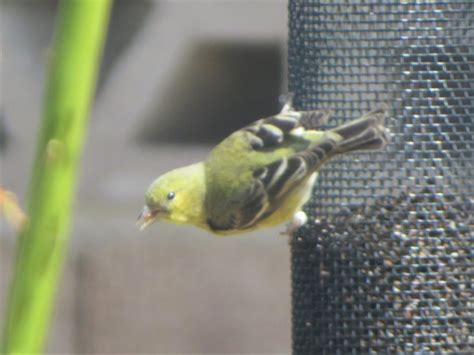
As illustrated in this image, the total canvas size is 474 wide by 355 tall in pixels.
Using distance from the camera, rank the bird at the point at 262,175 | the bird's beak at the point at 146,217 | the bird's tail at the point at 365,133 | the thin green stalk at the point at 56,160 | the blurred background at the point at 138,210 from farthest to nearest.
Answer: the blurred background at the point at 138,210 → the bird's beak at the point at 146,217 → the bird at the point at 262,175 → the bird's tail at the point at 365,133 → the thin green stalk at the point at 56,160

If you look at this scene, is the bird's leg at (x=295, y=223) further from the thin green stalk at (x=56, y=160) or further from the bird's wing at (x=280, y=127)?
the thin green stalk at (x=56, y=160)

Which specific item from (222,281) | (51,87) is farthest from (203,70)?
(51,87)

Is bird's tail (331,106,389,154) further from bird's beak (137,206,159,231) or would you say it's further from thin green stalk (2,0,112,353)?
thin green stalk (2,0,112,353)

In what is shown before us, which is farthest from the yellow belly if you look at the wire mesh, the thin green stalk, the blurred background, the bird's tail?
the thin green stalk

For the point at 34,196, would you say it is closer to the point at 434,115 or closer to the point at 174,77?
the point at 434,115

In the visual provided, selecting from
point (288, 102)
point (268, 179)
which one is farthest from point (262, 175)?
point (288, 102)

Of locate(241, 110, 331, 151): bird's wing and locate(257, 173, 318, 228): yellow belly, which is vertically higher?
locate(241, 110, 331, 151): bird's wing

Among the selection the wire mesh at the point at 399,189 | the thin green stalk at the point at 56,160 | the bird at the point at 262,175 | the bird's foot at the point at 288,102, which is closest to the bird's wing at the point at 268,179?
the bird at the point at 262,175
